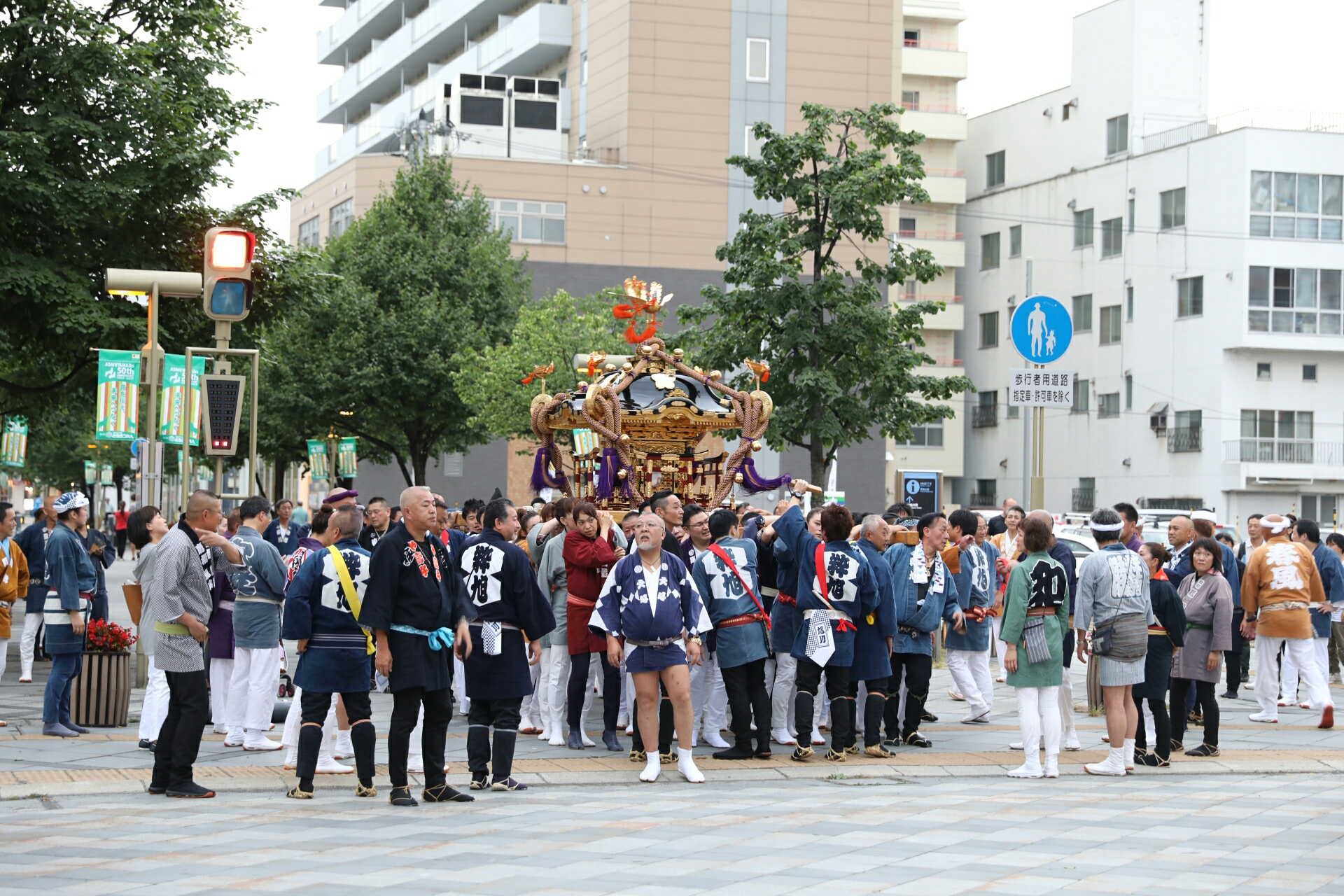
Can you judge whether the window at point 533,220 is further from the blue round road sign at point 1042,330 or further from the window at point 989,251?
the blue round road sign at point 1042,330

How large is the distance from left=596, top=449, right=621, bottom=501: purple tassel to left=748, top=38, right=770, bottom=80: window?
137 ft

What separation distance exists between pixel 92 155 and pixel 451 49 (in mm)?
51267

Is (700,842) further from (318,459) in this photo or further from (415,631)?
(318,459)

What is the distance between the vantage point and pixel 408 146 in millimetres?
57375

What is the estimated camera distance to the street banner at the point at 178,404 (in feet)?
50.2

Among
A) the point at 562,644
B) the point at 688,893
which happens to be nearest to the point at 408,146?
the point at 562,644

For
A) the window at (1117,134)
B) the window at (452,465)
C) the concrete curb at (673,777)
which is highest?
the window at (1117,134)

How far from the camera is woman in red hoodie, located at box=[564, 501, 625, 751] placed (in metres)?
12.1

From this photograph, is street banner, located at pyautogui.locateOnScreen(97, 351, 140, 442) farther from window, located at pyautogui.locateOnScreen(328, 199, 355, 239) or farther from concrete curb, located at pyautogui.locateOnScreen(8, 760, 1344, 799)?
window, located at pyautogui.locateOnScreen(328, 199, 355, 239)

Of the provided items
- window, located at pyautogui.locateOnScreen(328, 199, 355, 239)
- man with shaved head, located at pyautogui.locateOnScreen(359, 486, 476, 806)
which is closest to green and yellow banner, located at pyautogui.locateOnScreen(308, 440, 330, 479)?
window, located at pyautogui.locateOnScreen(328, 199, 355, 239)

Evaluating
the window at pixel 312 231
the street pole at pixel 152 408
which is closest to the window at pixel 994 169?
the window at pixel 312 231

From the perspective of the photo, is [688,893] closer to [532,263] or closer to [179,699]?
[179,699]

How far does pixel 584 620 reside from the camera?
12.2 meters

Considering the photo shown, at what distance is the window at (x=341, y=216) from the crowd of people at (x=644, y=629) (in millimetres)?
43994
